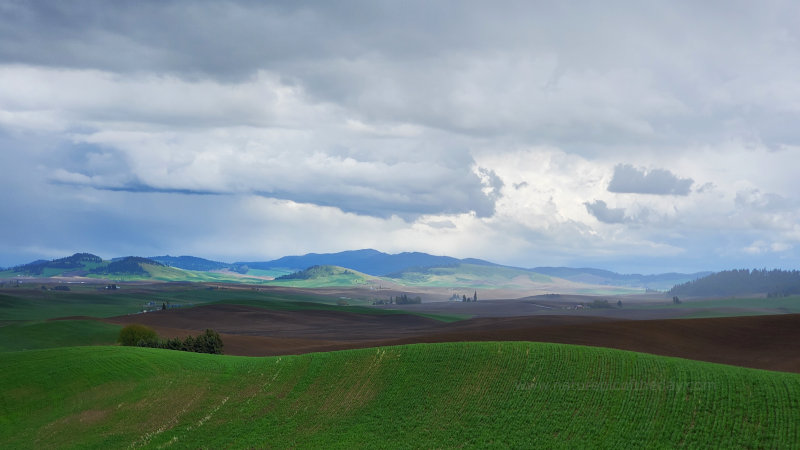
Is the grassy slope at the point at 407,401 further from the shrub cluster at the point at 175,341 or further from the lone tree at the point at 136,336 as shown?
the lone tree at the point at 136,336

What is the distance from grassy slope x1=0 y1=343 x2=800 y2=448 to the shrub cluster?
23.4 meters

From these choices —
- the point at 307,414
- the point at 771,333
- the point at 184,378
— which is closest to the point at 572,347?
the point at 307,414

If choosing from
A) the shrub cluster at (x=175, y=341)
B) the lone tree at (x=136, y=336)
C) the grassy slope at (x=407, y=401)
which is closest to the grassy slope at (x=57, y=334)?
the lone tree at (x=136, y=336)

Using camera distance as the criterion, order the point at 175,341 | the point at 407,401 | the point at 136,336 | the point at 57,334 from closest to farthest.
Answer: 1. the point at 407,401
2. the point at 175,341
3. the point at 136,336
4. the point at 57,334

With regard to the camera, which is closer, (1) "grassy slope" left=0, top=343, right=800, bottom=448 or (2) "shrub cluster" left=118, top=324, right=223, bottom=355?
(1) "grassy slope" left=0, top=343, right=800, bottom=448

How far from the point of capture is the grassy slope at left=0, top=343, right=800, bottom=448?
41656mm

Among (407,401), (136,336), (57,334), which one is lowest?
(57,334)

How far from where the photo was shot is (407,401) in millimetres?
50562

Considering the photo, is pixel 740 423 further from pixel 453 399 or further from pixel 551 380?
pixel 453 399

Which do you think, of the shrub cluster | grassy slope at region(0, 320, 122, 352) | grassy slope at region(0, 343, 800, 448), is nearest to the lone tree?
the shrub cluster

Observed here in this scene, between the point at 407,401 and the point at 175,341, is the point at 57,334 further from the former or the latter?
the point at 407,401

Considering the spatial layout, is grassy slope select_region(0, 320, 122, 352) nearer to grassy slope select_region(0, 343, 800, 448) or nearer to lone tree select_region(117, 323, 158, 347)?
lone tree select_region(117, 323, 158, 347)

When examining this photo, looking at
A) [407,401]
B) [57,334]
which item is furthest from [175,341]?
[407,401]

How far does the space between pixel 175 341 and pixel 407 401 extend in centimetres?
5203
